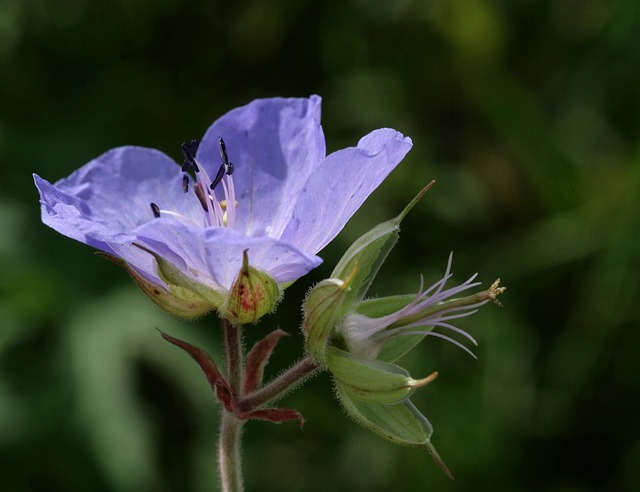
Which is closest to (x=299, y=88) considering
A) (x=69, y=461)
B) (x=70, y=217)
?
(x=69, y=461)

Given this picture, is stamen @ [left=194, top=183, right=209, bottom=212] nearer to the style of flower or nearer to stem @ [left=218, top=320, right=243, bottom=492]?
stem @ [left=218, top=320, right=243, bottom=492]

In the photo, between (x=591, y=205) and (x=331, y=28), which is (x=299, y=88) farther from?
(x=591, y=205)

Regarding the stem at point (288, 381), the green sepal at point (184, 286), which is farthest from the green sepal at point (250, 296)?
the stem at point (288, 381)

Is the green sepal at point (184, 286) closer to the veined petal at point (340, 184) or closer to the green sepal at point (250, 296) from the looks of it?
the green sepal at point (250, 296)

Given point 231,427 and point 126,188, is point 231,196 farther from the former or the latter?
point 231,427

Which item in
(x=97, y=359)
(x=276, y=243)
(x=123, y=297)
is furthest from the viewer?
(x=123, y=297)

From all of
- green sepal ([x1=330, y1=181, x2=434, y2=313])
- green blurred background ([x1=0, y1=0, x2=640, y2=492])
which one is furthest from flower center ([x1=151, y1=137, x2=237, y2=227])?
green blurred background ([x1=0, y1=0, x2=640, y2=492])
